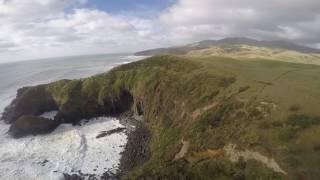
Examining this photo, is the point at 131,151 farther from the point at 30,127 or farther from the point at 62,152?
the point at 30,127

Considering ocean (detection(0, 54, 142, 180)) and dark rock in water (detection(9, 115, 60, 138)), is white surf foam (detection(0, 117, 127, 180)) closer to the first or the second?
ocean (detection(0, 54, 142, 180))

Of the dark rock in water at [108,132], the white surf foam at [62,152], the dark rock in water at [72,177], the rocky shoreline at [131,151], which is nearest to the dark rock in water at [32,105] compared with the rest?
the white surf foam at [62,152]

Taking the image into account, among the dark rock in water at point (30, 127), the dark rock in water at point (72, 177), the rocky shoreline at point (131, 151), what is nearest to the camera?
the dark rock in water at point (72, 177)

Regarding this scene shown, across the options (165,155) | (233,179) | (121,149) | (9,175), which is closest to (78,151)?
(121,149)

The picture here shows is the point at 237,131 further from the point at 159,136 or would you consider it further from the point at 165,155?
the point at 159,136

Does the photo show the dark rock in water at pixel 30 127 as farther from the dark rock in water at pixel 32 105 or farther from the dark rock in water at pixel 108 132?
the dark rock in water at pixel 108 132
